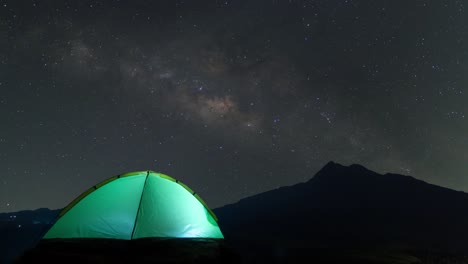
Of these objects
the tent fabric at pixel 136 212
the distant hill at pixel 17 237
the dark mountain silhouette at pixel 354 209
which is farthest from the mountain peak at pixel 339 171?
the tent fabric at pixel 136 212

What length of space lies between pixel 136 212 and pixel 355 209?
91120 millimetres

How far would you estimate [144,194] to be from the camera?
7832 millimetres

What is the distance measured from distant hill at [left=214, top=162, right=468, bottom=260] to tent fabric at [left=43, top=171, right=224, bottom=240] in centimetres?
4942

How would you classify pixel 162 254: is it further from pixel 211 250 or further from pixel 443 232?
pixel 443 232

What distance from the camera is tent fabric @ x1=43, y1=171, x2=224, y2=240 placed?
7.13 m

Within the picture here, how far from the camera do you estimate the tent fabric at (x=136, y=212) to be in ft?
23.4

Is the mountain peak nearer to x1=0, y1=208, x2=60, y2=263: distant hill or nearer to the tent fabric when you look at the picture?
x1=0, y1=208, x2=60, y2=263: distant hill

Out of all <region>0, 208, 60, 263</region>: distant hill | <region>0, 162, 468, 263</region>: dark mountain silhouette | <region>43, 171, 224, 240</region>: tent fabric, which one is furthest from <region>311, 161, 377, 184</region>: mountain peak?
<region>43, 171, 224, 240</region>: tent fabric

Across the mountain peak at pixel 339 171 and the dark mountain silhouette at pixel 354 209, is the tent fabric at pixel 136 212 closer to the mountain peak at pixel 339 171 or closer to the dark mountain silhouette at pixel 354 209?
the dark mountain silhouette at pixel 354 209

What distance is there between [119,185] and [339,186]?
107 metres

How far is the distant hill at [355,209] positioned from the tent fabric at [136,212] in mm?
49419

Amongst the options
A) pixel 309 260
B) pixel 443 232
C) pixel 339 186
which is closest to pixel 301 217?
pixel 339 186

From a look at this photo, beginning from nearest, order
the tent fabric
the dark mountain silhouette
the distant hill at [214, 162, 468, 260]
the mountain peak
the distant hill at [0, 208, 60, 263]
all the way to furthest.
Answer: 1. the tent fabric
2. the distant hill at [0, 208, 60, 263]
3. the dark mountain silhouette
4. the distant hill at [214, 162, 468, 260]
5. the mountain peak

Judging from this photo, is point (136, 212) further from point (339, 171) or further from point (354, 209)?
point (339, 171)
